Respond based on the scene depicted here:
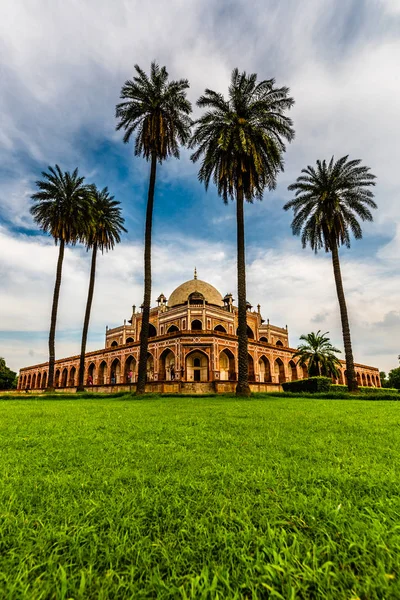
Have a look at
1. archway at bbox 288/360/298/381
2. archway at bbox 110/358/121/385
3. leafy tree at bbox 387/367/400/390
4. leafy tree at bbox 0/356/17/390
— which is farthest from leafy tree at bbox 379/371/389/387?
leafy tree at bbox 0/356/17/390

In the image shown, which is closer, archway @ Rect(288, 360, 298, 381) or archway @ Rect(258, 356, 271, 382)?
archway @ Rect(258, 356, 271, 382)

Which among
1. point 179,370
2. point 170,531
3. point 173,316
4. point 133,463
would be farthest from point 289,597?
point 173,316

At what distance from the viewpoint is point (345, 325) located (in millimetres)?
21000

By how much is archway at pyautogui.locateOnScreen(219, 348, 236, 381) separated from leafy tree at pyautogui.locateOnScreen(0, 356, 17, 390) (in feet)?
148

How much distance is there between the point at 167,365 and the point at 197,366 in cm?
321

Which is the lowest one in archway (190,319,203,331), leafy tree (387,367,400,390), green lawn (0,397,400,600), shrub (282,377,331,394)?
green lawn (0,397,400,600)

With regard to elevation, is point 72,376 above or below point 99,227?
below

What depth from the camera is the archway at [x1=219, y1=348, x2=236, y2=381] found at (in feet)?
108

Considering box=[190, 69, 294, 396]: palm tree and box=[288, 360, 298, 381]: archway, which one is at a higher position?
box=[190, 69, 294, 396]: palm tree

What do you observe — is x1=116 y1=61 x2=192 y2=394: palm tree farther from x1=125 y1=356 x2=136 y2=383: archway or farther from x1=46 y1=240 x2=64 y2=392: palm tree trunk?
x1=125 y1=356 x2=136 y2=383: archway

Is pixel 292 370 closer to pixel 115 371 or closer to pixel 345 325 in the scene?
pixel 345 325

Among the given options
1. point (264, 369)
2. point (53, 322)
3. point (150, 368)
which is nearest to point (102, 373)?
point (150, 368)

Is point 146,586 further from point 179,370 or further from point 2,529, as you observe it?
point 179,370

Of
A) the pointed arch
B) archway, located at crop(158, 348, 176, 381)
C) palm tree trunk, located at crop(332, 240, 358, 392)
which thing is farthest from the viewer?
the pointed arch
